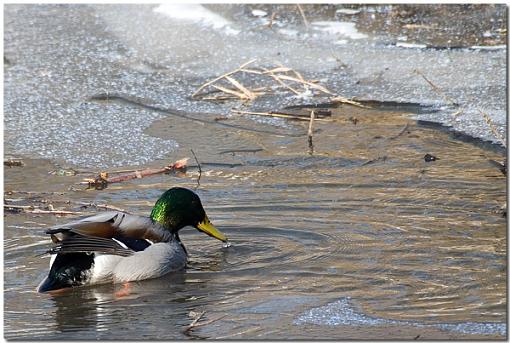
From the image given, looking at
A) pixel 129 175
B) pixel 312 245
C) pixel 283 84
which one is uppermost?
pixel 283 84

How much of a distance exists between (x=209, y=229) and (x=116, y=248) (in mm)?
674

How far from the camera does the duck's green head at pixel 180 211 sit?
6211 millimetres

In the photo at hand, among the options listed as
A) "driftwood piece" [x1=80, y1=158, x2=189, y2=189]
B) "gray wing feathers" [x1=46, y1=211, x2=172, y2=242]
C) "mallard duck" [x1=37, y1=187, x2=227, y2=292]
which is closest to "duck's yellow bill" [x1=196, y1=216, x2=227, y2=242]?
"mallard duck" [x1=37, y1=187, x2=227, y2=292]

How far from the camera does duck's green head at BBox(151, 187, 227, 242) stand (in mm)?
6211

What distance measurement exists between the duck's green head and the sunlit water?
6.6 inches

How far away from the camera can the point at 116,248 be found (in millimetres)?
5719

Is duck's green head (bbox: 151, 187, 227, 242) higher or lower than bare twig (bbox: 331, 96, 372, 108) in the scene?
lower

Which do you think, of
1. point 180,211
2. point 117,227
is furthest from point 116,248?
point 180,211

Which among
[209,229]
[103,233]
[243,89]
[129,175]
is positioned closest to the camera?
[103,233]

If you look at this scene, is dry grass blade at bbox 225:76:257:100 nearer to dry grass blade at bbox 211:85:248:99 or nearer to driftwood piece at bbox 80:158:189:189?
dry grass blade at bbox 211:85:248:99

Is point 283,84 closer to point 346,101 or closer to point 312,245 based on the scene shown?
point 346,101

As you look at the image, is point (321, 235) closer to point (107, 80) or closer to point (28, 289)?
point (28, 289)

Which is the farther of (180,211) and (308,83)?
(308,83)

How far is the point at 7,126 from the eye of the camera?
790 centimetres
